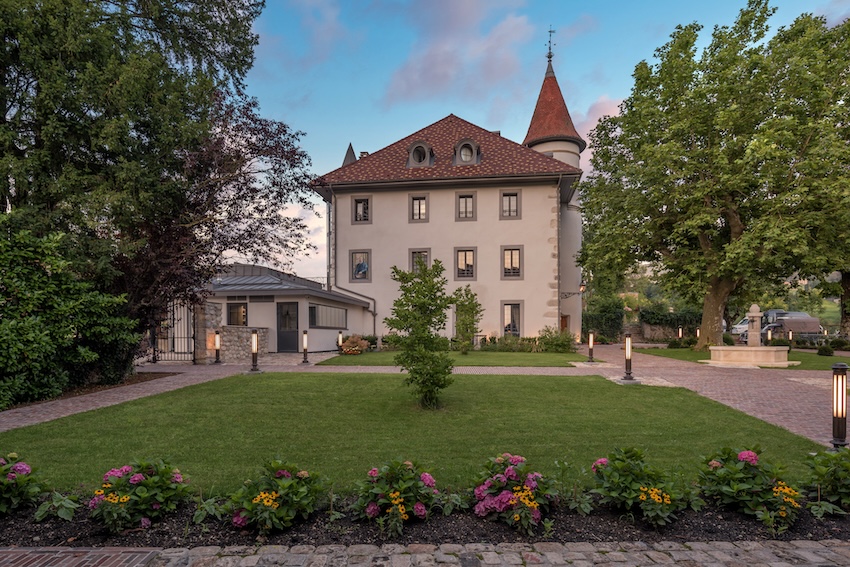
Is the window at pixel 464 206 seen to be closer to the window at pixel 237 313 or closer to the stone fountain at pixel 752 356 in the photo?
the window at pixel 237 313

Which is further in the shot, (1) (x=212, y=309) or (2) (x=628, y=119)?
→ (2) (x=628, y=119)

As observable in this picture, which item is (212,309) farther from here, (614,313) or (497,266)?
(614,313)

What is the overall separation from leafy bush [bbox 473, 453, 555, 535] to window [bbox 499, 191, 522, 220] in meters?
22.4

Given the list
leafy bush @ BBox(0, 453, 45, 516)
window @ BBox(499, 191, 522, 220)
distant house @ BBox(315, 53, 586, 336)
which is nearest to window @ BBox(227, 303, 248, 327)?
distant house @ BBox(315, 53, 586, 336)

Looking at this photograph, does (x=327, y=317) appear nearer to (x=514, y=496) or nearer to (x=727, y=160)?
(x=727, y=160)

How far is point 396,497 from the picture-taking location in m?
3.57

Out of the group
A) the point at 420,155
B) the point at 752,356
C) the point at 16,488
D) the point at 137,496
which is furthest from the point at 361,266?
the point at 137,496

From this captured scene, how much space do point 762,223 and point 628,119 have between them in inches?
314

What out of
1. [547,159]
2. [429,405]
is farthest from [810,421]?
[547,159]

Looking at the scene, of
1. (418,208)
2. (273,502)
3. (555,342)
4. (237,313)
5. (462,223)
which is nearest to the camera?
(273,502)

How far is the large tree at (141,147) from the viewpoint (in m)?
10.1

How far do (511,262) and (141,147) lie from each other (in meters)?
18.3

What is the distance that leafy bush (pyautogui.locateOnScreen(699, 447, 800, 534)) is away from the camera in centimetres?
365

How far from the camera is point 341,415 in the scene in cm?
800
